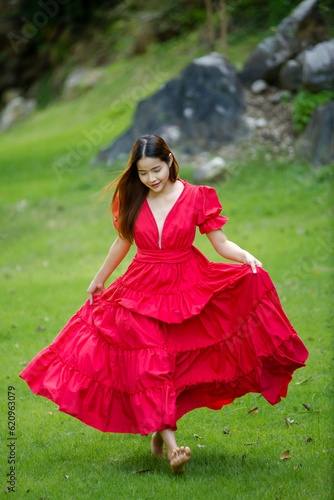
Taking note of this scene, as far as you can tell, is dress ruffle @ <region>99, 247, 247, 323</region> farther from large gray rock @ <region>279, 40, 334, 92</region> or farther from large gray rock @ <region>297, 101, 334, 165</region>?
large gray rock @ <region>279, 40, 334, 92</region>

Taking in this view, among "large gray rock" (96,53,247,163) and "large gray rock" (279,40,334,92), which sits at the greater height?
"large gray rock" (279,40,334,92)

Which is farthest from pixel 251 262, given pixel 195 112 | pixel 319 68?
pixel 195 112

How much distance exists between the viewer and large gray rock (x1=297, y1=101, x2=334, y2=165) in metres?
11.2

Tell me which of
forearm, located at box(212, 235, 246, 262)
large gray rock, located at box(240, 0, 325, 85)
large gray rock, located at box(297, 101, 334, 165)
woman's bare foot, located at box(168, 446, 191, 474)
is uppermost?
forearm, located at box(212, 235, 246, 262)

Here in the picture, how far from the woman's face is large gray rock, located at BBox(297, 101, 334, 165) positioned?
8.07 meters

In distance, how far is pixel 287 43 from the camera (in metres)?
13.7

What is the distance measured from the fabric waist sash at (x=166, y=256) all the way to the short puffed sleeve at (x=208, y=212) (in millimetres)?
171

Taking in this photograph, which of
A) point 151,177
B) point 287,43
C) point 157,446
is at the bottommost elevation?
point 287,43

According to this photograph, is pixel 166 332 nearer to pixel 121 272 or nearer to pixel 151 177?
pixel 151 177

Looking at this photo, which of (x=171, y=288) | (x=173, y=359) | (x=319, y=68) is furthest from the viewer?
(x=319, y=68)

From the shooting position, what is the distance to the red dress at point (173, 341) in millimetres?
3408

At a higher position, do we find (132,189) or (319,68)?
(132,189)

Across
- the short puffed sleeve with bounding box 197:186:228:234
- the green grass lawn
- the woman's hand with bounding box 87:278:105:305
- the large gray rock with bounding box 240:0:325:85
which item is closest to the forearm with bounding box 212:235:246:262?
the short puffed sleeve with bounding box 197:186:228:234

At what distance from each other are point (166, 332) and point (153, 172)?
2.98ft
